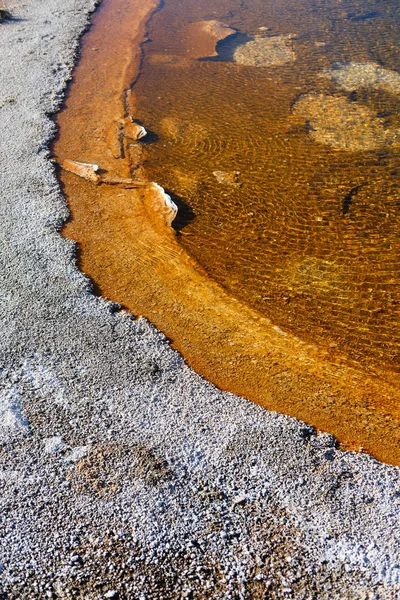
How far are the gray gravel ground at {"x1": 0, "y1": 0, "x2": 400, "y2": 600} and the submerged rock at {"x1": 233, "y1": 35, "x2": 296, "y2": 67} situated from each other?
773 cm

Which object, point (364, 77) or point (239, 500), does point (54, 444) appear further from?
point (364, 77)

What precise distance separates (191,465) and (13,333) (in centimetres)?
230

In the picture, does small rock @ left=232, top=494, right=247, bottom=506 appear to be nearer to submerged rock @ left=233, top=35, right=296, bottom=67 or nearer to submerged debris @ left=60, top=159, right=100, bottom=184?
submerged debris @ left=60, top=159, right=100, bottom=184

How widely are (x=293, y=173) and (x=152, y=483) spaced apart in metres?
5.40

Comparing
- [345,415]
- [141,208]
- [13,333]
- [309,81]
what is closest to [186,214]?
[141,208]

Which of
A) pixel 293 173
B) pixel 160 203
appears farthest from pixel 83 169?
pixel 293 173

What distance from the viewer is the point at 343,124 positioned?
9.35m

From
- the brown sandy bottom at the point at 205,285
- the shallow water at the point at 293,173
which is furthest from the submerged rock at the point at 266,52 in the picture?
the brown sandy bottom at the point at 205,285

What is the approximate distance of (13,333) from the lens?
5.53 m

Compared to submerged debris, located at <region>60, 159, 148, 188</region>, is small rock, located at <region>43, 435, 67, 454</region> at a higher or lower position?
lower

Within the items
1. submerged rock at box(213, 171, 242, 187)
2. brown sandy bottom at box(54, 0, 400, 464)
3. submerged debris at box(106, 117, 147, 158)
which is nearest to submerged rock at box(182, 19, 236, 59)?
brown sandy bottom at box(54, 0, 400, 464)

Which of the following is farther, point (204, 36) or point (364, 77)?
point (204, 36)

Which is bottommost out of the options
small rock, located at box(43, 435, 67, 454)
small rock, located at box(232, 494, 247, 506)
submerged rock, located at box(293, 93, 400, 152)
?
small rock, located at box(232, 494, 247, 506)

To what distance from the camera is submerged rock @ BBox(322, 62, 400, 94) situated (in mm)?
10508
